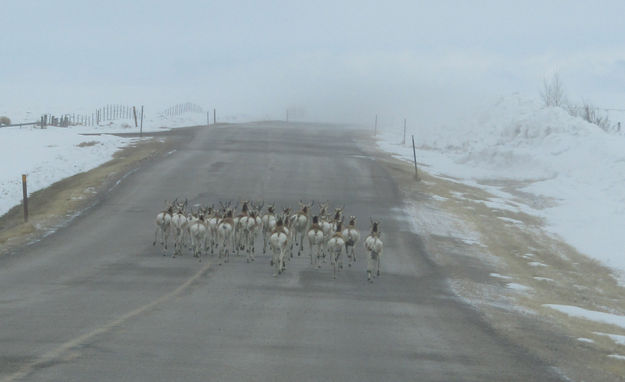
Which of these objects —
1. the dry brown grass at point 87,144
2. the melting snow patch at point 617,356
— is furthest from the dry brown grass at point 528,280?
the dry brown grass at point 87,144

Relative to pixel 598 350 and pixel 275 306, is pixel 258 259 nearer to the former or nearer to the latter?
pixel 275 306

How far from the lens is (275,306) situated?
1670 centimetres

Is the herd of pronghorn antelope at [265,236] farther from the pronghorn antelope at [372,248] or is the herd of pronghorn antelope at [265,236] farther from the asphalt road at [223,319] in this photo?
the asphalt road at [223,319]

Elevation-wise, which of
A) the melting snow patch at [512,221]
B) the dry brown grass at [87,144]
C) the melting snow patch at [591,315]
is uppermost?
the dry brown grass at [87,144]

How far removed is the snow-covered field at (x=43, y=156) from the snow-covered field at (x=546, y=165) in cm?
2019

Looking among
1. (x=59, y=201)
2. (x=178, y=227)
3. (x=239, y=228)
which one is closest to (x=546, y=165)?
(x=59, y=201)

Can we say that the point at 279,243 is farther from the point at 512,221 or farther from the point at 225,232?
the point at 512,221

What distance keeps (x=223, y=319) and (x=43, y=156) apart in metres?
Result: 38.7

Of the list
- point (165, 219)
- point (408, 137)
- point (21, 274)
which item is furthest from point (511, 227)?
point (408, 137)

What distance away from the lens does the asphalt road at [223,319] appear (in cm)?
1189

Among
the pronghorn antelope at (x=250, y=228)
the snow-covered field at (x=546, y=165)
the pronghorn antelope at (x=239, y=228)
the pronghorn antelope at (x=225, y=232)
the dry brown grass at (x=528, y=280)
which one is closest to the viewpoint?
the dry brown grass at (x=528, y=280)

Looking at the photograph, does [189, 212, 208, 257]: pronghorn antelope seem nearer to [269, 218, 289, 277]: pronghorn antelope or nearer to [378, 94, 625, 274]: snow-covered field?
[269, 218, 289, 277]: pronghorn antelope

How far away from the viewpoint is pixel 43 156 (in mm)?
50469

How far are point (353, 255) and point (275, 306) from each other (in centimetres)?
732
